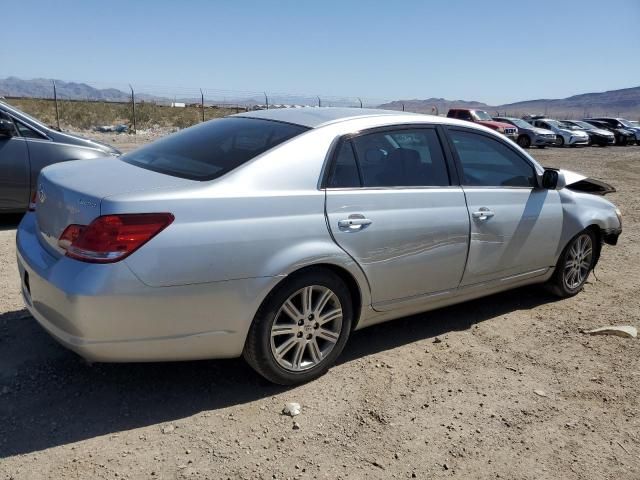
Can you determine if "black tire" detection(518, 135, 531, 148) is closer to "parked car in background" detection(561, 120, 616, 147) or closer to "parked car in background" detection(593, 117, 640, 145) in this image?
"parked car in background" detection(561, 120, 616, 147)

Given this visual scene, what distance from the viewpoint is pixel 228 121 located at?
4176mm

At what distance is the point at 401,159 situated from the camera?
12.9ft

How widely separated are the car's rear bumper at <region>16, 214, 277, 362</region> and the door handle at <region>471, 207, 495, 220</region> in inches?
68.4

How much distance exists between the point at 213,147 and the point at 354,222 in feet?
3.26

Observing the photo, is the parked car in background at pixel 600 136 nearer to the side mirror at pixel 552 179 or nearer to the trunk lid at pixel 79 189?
the side mirror at pixel 552 179

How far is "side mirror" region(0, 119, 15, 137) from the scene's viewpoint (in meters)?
6.79

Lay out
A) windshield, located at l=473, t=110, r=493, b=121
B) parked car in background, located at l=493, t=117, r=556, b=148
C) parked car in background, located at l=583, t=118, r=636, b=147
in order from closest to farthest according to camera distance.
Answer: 1. windshield, located at l=473, t=110, r=493, b=121
2. parked car in background, located at l=493, t=117, r=556, b=148
3. parked car in background, located at l=583, t=118, r=636, b=147

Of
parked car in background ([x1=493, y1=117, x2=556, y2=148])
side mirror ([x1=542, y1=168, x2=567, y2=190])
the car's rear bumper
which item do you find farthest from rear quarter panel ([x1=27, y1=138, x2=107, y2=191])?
parked car in background ([x1=493, y1=117, x2=556, y2=148])

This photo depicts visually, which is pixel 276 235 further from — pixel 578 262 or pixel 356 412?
pixel 578 262

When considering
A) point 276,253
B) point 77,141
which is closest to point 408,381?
point 276,253

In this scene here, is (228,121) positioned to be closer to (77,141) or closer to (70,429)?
(70,429)

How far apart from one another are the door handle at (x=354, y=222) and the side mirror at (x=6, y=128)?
5.13 m

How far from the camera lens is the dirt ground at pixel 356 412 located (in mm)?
2836

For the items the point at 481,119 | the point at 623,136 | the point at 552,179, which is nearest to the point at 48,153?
the point at 552,179
